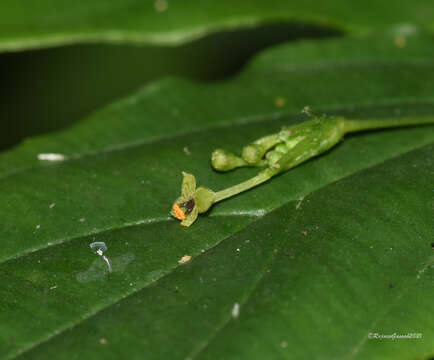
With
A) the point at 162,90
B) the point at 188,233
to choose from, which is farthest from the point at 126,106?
the point at 188,233

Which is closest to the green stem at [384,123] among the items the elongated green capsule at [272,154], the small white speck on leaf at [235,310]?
the elongated green capsule at [272,154]

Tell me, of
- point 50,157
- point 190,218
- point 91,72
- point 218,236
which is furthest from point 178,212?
point 91,72

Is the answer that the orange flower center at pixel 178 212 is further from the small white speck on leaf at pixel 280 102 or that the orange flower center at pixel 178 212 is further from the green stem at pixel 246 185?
the small white speck on leaf at pixel 280 102

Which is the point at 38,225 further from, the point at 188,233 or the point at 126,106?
the point at 126,106

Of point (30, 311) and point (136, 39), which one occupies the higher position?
point (136, 39)

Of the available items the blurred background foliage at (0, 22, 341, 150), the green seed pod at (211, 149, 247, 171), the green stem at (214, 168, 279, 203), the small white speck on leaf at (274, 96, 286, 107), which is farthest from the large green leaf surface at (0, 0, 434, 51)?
the blurred background foliage at (0, 22, 341, 150)

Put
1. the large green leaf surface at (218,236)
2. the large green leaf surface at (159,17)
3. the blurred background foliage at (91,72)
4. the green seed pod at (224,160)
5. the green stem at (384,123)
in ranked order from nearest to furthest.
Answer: the large green leaf surface at (218,236) → the green seed pod at (224,160) → the green stem at (384,123) → the large green leaf surface at (159,17) → the blurred background foliage at (91,72)

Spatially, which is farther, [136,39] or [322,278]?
[136,39]
